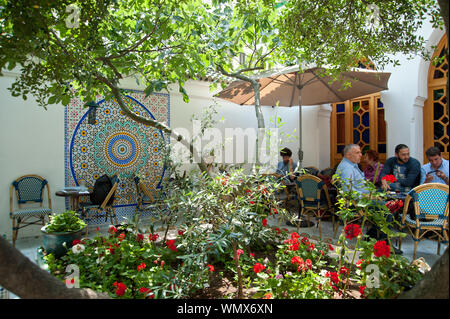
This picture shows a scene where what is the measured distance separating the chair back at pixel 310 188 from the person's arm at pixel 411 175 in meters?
1.24

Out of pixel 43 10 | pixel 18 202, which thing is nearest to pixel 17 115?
pixel 18 202

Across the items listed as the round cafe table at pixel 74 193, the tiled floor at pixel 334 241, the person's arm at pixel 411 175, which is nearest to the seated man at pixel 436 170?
the person's arm at pixel 411 175

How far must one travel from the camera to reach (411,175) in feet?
15.6

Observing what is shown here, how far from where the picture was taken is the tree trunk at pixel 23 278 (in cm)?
122

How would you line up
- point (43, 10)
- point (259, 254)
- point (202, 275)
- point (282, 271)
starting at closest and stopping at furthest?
point (43, 10) < point (202, 275) < point (282, 271) < point (259, 254)

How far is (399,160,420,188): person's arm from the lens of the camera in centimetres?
475

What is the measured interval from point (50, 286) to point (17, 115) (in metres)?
5.14

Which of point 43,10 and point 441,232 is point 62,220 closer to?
point 43,10

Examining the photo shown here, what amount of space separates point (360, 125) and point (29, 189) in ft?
25.0

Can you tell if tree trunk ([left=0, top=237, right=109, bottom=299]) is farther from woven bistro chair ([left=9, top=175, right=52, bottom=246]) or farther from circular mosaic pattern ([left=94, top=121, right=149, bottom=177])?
circular mosaic pattern ([left=94, top=121, right=149, bottom=177])

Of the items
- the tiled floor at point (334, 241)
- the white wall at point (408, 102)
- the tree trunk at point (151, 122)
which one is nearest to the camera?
the tree trunk at point (151, 122)

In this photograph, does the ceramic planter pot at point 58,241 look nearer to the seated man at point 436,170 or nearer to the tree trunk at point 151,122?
the tree trunk at point 151,122

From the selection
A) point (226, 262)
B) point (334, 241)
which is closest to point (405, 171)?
point (334, 241)

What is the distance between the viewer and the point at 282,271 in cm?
270
